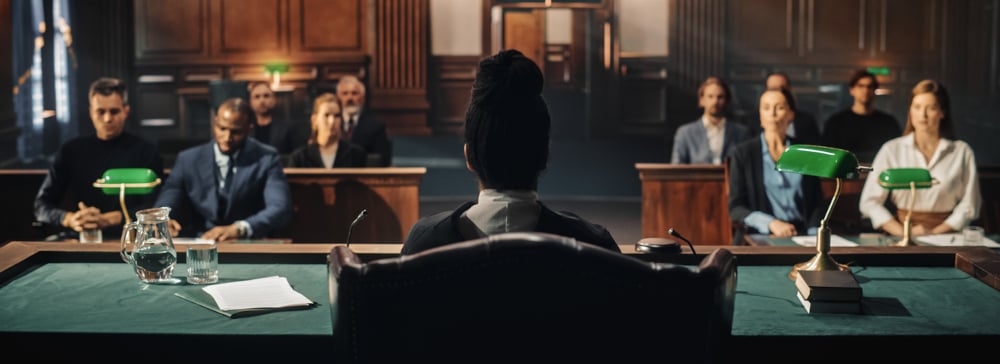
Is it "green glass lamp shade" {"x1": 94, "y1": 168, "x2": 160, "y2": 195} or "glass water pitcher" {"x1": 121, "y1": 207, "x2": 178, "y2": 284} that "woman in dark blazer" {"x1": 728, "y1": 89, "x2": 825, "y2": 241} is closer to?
"green glass lamp shade" {"x1": 94, "y1": 168, "x2": 160, "y2": 195}

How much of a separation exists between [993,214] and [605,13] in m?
6.31

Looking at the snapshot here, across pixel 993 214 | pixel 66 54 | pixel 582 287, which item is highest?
pixel 66 54

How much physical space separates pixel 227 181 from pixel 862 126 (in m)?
4.07

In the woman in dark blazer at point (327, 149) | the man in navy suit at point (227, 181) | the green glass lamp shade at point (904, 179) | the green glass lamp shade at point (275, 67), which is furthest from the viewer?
the green glass lamp shade at point (275, 67)

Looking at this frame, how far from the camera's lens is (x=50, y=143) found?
387 inches

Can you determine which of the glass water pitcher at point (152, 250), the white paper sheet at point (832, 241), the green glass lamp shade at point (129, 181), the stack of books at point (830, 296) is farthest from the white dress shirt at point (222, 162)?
the stack of books at point (830, 296)

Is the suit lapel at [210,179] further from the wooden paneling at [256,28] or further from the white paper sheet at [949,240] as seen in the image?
the wooden paneling at [256,28]

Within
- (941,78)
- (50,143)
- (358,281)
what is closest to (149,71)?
(50,143)

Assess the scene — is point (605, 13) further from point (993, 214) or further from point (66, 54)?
point (993, 214)

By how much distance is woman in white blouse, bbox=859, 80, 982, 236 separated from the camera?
4242mm

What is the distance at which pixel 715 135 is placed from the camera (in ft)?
20.3

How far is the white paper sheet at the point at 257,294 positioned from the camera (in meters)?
2.16

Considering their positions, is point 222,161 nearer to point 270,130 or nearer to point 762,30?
point 270,130

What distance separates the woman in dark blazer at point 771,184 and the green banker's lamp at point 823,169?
6.44 ft
